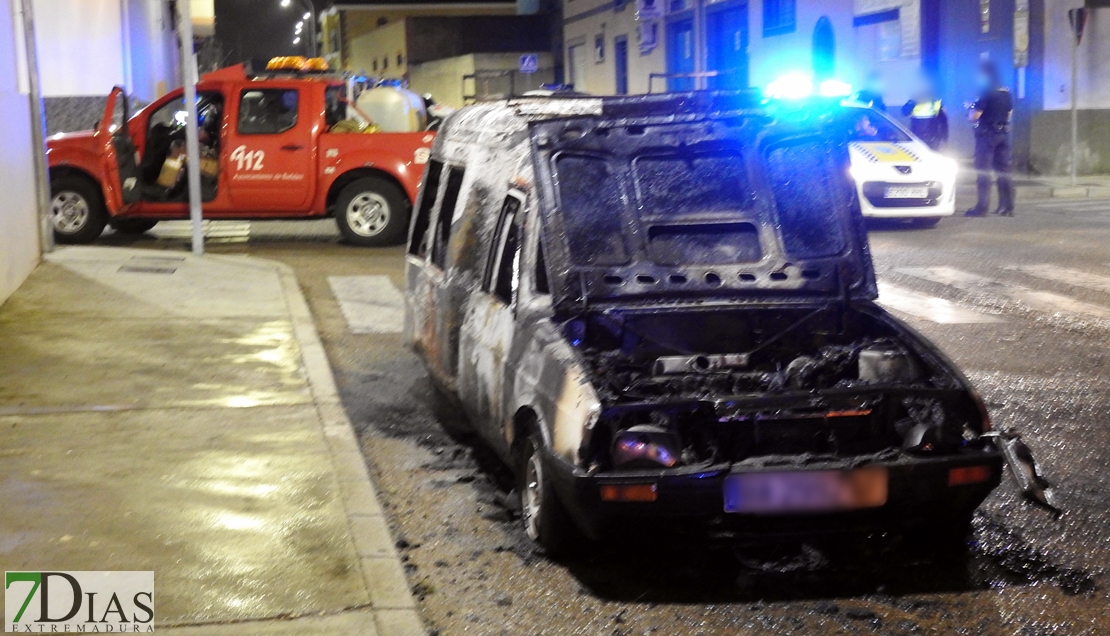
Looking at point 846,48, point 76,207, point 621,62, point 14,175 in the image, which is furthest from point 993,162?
point 621,62

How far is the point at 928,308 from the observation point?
36.6 ft

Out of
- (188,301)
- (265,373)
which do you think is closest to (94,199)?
(188,301)

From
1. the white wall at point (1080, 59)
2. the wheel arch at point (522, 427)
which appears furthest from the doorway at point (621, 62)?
the wheel arch at point (522, 427)

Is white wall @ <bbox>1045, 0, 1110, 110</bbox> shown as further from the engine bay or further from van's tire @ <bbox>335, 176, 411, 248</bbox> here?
the engine bay

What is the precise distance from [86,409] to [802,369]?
4012 millimetres

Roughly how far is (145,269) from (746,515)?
30.6 feet

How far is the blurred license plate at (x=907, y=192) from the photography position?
54.6 ft

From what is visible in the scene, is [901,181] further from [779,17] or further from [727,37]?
[727,37]

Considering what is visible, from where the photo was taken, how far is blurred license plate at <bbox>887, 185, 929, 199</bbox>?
16.7m

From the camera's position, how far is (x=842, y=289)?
5.87m

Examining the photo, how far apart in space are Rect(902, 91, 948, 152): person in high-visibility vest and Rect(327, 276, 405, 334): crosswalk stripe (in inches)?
492

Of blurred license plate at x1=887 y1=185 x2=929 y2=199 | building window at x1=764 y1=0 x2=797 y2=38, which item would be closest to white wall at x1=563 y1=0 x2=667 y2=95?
building window at x1=764 y1=0 x2=797 y2=38

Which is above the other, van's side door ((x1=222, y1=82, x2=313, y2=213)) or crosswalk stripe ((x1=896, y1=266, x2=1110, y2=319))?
van's side door ((x1=222, y1=82, x2=313, y2=213))

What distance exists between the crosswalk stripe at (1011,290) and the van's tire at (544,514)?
6706 millimetres
